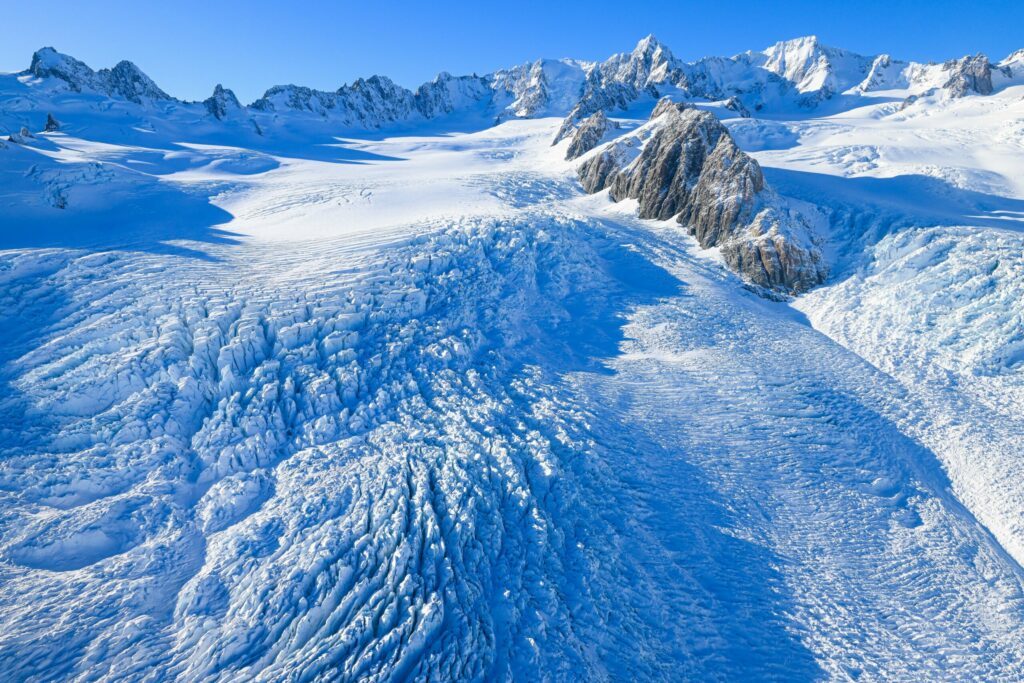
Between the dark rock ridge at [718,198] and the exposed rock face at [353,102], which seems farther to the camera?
the exposed rock face at [353,102]

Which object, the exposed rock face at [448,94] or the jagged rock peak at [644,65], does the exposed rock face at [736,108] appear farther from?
the exposed rock face at [448,94]

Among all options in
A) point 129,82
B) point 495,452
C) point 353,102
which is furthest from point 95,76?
point 495,452

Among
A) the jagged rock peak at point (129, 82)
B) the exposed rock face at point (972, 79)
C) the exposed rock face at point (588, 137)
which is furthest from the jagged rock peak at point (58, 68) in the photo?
the exposed rock face at point (972, 79)

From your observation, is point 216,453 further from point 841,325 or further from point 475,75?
point 475,75

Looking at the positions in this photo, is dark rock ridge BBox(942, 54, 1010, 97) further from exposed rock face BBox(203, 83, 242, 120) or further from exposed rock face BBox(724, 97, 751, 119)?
exposed rock face BBox(203, 83, 242, 120)

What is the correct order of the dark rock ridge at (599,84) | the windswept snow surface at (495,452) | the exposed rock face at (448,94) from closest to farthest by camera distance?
the windswept snow surface at (495,452) < the dark rock ridge at (599,84) < the exposed rock face at (448,94)

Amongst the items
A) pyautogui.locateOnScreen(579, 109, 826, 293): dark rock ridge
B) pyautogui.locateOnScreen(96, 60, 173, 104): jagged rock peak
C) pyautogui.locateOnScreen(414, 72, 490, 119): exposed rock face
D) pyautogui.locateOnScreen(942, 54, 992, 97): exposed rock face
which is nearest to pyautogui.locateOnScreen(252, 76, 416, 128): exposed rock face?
pyautogui.locateOnScreen(414, 72, 490, 119): exposed rock face
